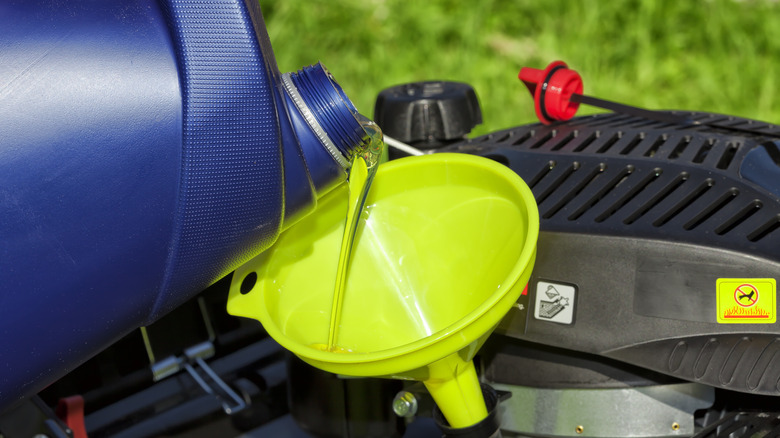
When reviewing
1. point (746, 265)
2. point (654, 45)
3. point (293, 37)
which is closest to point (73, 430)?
point (746, 265)

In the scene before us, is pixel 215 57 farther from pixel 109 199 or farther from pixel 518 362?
pixel 518 362

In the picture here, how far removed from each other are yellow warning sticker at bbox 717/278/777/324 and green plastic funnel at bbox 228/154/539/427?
0.24m

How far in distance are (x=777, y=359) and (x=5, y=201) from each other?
0.83m

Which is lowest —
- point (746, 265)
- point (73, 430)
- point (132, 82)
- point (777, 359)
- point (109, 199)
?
point (73, 430)

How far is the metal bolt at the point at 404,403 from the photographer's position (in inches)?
44.3

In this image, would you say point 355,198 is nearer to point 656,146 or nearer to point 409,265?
point 409,265

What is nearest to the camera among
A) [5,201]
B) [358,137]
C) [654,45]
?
[5,201]

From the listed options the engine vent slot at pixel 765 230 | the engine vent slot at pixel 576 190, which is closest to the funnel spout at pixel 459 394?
the engine vent slot at pixel 576 190

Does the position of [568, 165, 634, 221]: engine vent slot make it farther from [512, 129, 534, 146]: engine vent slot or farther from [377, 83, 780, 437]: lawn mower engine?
[512, 129, 534, 146]: engine vent slot

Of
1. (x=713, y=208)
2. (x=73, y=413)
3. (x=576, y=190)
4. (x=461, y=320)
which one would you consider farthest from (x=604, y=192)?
(x=73, y=413)

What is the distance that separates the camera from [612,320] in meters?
1.02

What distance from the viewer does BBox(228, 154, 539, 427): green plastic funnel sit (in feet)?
3.29

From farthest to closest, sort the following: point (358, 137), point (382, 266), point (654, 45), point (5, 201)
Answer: point (654, 45) < point (382, 266) < point (358, 137) < point (5, 201)

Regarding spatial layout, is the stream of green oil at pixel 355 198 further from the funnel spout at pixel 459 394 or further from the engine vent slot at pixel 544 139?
the engine vent slot at pixel 544 139
